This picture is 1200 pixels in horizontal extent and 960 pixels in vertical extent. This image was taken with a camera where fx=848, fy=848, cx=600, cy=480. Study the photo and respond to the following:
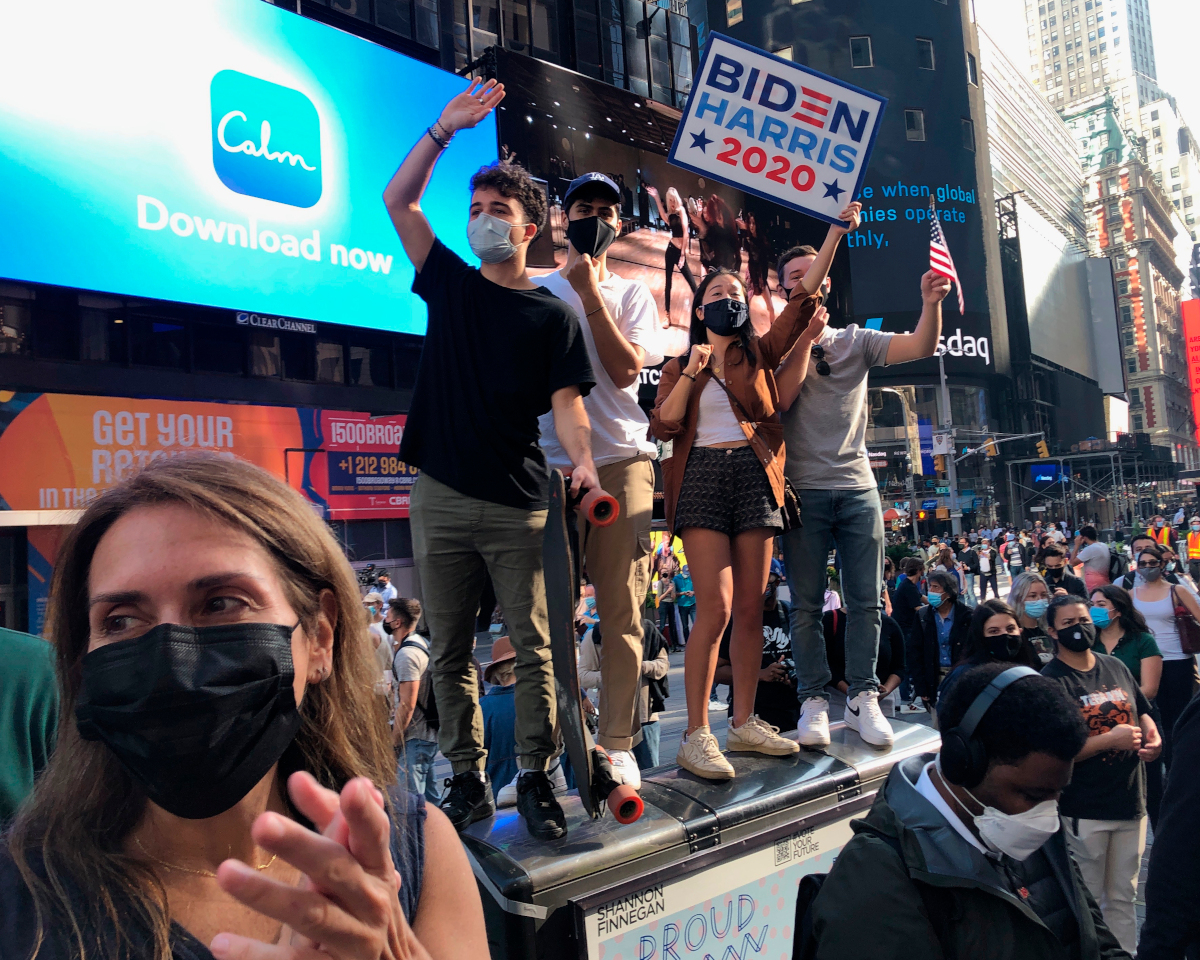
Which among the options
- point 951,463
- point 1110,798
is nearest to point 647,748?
point 1110,798

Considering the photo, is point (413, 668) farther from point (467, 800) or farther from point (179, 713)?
point (179, 713)

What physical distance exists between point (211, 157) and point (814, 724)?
654 inches

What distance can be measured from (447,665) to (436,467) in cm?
70

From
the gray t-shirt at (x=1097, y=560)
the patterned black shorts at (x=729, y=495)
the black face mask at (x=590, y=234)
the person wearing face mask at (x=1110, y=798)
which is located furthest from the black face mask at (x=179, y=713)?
the gray t-shirt at (x=1097, y=560)

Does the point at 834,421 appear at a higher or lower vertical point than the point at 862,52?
lower

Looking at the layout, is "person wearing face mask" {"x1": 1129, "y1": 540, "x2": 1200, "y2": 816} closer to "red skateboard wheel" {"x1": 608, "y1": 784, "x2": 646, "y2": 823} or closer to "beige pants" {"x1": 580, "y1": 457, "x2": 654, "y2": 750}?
"beige pants" {"x1": 580, "y1": 457, "x2": 654, "y2": 750}

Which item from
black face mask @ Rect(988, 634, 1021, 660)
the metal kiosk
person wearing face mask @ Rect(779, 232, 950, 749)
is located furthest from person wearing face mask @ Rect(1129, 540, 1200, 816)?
the metal kiosk

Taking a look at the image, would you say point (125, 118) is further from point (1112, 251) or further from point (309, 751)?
point (1112, 251)

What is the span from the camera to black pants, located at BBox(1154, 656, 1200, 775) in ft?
20.2

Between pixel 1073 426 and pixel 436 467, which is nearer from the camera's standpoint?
pixel 436 467

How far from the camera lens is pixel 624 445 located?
3.39 meters

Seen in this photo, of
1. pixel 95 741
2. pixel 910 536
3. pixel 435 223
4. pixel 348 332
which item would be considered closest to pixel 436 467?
pixel 95 741

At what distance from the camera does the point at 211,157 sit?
16203mm

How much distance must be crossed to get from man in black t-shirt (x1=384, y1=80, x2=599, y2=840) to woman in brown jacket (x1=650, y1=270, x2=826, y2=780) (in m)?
0.82
